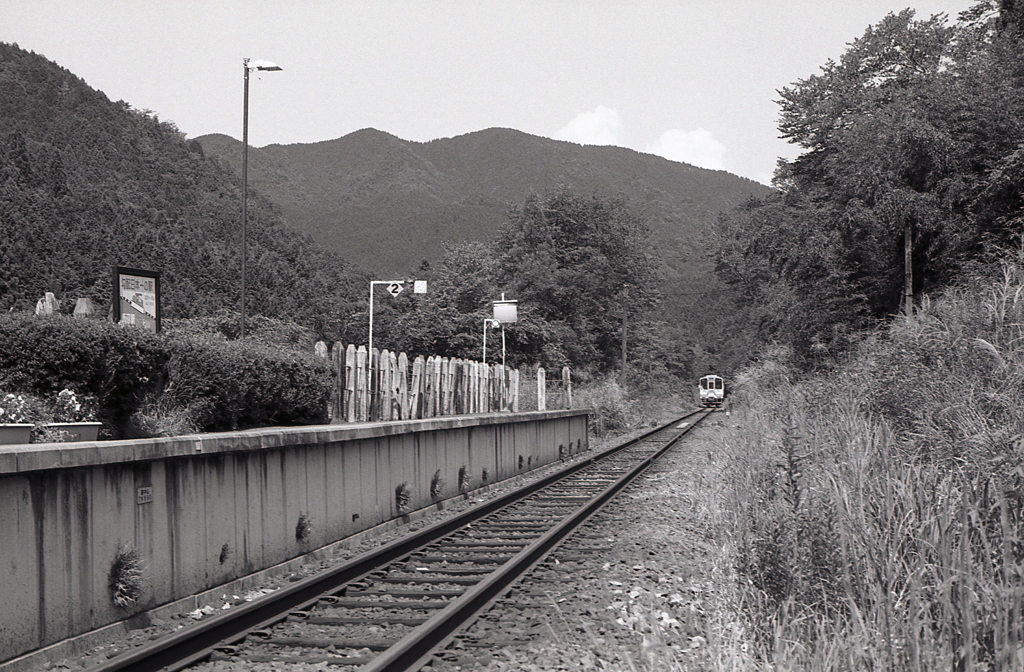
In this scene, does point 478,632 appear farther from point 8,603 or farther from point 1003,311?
point 1003,311

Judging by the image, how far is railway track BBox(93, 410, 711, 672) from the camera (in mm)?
5910

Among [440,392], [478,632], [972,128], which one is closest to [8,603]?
[478,632]

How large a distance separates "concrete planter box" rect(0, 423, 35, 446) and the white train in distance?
6955 centimetres

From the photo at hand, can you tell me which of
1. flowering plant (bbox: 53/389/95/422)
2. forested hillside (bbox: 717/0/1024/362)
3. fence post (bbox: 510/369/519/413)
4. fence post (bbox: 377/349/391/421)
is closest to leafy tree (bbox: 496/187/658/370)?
forested hillside (bbox: 717/0/1024/362)

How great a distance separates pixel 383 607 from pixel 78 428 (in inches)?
114

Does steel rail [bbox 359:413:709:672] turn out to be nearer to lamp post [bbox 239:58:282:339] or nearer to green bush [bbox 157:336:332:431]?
green bush [bbox 157:336:332:431]

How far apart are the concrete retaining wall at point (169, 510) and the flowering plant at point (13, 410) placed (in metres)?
1.38

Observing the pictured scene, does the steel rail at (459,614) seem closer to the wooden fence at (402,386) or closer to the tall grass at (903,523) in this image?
the tall grass at (903,523)

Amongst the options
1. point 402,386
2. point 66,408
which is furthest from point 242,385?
point 402,386

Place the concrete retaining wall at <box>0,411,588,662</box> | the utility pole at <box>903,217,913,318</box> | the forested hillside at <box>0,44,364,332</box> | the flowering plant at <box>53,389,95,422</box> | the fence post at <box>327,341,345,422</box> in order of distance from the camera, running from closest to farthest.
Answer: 1. the concrete retaining wall at <box>0,411,588,662</box>
2. the flowering plant at <box>53,389,95,422</box>
3. the fence post at <box>327,341,345,422</box>
4. the utility pole at <box>903,217,913,318</box>
5. the forested hillside at <box>0,44,364,332</box>

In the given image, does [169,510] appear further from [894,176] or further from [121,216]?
[121,216]

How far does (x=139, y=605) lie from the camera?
685 centimetres

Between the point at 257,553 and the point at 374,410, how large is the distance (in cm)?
654

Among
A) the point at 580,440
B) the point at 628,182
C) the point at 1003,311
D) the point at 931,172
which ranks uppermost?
the point at 628,182
